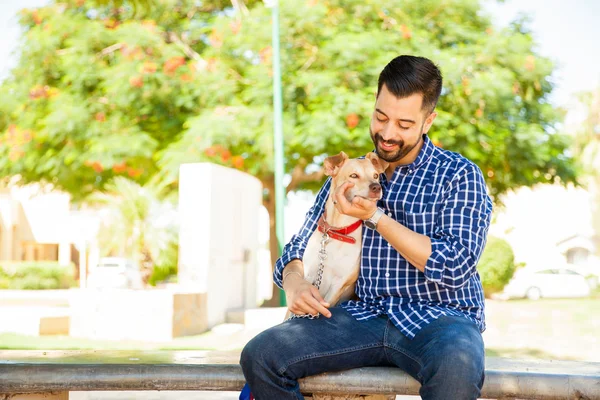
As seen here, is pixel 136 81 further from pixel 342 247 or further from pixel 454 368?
pixel 454 368

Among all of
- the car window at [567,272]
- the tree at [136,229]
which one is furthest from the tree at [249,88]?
the car window at [567,272]

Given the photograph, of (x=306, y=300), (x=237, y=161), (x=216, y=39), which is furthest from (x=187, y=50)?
(x=306, y=300)

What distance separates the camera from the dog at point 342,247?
3.13m

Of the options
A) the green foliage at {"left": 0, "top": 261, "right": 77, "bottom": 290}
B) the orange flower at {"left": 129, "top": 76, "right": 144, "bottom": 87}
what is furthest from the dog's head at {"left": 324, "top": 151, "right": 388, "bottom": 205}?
the green foliage at {"left": 0, "top": 261, "right": 77, "bottom": 290}

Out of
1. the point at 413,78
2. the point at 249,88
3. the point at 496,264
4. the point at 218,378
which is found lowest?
the point at 496,264

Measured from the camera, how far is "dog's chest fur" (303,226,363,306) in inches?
123

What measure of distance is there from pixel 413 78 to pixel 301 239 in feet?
2.89

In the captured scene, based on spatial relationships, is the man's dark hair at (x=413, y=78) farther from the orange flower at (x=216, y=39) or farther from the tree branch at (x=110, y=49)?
the tree branch at (x=110, y=49)

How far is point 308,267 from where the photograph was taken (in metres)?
3.24

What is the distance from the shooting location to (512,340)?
41.8 feet

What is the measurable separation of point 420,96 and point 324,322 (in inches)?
40.6

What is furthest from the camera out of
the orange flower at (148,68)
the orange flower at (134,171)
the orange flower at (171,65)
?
the orange flower at (134,171)

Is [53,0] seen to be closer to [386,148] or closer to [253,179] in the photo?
[253,179]

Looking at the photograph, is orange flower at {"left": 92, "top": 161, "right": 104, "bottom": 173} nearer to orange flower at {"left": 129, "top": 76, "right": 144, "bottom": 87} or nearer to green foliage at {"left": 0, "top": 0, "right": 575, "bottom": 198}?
green foliage at {"left": 0, "top": 0, "right": 575, "bottom": 198}
